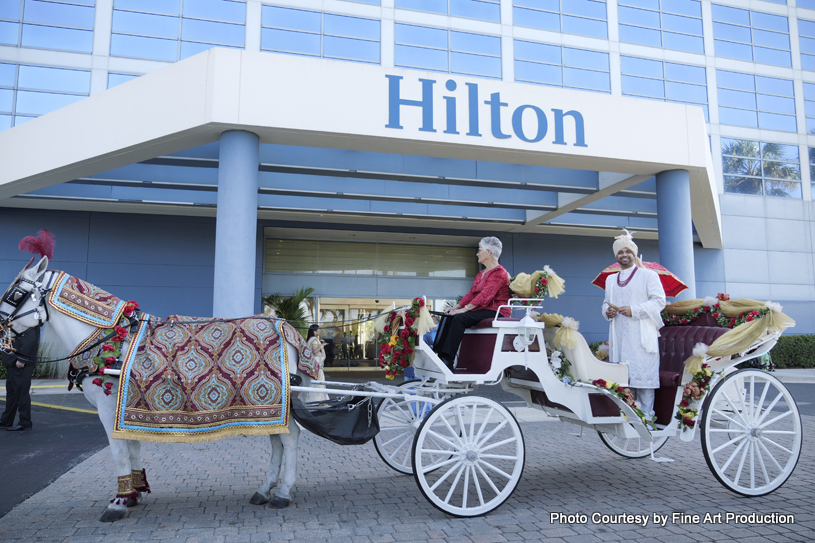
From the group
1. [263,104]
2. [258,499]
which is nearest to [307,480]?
[258,499]

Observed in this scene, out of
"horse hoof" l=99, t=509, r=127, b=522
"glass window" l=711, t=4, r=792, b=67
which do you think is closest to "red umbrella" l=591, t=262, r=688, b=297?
"horse hoof" l=99, t=509, r=127, b=522

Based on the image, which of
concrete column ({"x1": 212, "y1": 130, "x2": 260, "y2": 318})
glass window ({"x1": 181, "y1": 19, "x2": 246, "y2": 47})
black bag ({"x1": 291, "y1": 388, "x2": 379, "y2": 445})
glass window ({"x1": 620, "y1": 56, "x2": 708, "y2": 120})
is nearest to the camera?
black bag ({"x1": 291, "y1": 388, "x2": 379, "y2": 445})

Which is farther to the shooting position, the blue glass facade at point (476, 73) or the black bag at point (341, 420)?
the blue glass facade at point (476, 73)

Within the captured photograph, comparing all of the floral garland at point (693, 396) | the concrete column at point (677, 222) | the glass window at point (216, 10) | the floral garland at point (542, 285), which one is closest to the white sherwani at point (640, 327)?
the floral garland at point (693, 396)

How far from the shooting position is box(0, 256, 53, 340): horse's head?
3992mm

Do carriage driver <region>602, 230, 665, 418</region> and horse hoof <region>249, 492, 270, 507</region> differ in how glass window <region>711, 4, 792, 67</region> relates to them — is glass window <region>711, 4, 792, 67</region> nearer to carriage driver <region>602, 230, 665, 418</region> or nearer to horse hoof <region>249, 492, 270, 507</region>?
carriage driver <region>602, 230, 665, 418</region>

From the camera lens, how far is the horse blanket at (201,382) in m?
3.93

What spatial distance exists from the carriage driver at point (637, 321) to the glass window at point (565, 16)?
47.5 feet

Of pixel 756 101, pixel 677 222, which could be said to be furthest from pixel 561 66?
pixel 677 222

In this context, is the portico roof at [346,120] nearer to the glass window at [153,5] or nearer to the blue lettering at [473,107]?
the blue lettering at [473,107]

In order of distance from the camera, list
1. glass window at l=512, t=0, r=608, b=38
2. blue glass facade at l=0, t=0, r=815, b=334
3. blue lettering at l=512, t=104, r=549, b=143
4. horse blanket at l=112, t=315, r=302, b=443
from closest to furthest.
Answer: horse blanket at l=112, t=315, r=302, b=443 < blue lettering at l=512, t=104, r=549, b=143 < blue glass facade at l=0, t=0, r=815, b=334 < glass window at l=512, t=0, r=608, b=38

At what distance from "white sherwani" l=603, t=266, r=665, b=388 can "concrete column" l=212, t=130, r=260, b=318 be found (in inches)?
231

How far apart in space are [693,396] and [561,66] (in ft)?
49.3

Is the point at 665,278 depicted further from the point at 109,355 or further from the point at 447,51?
the point at 447,51
